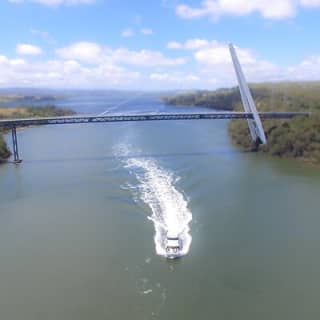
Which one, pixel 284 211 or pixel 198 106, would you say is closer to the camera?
pixel 284 211

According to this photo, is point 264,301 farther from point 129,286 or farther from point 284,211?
point 284,211

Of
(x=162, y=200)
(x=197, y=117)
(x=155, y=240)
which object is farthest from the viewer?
(x=197, y=117)

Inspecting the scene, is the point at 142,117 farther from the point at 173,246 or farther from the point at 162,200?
the point at 173,246

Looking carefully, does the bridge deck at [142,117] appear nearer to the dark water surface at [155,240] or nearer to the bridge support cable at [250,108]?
the bridge support cable at [250,108]

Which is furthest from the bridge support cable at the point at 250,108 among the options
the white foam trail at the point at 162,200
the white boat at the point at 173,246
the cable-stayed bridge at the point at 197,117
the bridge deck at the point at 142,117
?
the white boat at the point at 173,246

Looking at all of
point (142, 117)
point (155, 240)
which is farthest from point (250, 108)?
point (155, 240)

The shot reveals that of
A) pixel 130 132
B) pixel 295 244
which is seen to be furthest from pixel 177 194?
pixel 130 132
